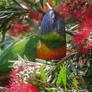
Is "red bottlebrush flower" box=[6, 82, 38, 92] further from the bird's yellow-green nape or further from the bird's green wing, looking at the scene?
the bird's green wing

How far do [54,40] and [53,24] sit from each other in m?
0.09

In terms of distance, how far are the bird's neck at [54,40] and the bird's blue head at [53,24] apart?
0.02 meters

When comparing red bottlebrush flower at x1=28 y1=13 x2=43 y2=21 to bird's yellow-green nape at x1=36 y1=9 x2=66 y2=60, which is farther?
red bottlebrush flower at x1=28 y1=13 x2=43 y2=21

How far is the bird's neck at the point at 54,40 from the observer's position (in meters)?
0.78

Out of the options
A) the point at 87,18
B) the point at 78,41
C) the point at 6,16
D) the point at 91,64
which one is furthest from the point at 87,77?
the point at 6,16

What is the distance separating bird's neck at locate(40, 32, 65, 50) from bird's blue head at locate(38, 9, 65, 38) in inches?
0.8

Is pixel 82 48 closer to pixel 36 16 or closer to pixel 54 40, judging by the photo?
pixel 54 40

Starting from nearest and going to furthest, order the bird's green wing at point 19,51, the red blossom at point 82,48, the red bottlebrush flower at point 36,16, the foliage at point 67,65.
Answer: the foliage at point 67,65
the red blossom at point 82,48
the bird's green wing at point 19,51
the red bottlebrush flower at point 36,16

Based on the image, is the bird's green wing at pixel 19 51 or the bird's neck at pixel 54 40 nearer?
the bird's neck at pixel 54 40

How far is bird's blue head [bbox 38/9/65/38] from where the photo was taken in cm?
79

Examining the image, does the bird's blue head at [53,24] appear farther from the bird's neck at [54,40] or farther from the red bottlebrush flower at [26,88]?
the red bottlebrush flower at [26,88]

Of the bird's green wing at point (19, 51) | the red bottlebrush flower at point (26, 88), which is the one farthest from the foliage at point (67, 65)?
the bird's green wing at point (19, 51)

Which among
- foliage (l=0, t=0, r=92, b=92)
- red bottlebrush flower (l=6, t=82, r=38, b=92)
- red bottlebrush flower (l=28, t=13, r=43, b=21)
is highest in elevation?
red bottlebrush flower (l=28, t=13, r=43, b=21)

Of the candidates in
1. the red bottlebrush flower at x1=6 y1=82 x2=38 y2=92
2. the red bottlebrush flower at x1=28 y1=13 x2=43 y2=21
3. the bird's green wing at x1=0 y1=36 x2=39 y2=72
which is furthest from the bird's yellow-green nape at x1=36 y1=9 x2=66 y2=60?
the red bottlebrush flower at x1=28 y1=13 x2=43 y2=21
